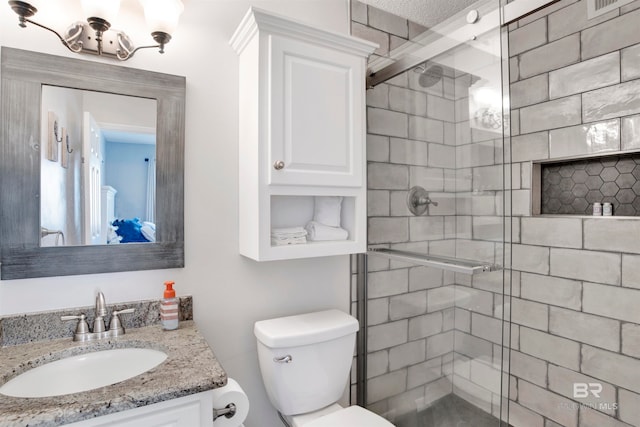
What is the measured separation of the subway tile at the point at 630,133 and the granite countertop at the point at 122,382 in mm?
1982

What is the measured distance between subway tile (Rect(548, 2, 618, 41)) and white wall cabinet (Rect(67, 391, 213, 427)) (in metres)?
2.33

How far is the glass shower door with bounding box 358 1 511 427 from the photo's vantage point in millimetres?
1313

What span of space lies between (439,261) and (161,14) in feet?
4.80

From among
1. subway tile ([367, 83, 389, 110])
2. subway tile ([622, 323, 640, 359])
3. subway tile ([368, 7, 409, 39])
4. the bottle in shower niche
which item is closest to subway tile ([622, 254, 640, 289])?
subway tile ([622, 323, 640, 359])

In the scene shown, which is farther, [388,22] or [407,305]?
[388,22]

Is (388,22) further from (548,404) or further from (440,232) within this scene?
(548,404)

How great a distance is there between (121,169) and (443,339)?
1.52m

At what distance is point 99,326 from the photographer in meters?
1.25

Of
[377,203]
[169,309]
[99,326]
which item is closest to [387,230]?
[377,203]

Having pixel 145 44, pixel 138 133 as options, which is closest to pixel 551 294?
pixel 138 133

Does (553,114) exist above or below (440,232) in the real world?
above

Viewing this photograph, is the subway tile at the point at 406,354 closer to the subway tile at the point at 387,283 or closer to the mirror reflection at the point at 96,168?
the subway tile at the point at 387,283

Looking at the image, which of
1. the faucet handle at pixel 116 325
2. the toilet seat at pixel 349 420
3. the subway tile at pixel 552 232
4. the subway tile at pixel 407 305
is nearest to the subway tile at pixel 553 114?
the subway tile at pixel 552 232

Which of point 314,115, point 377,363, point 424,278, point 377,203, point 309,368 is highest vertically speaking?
point 314,115
